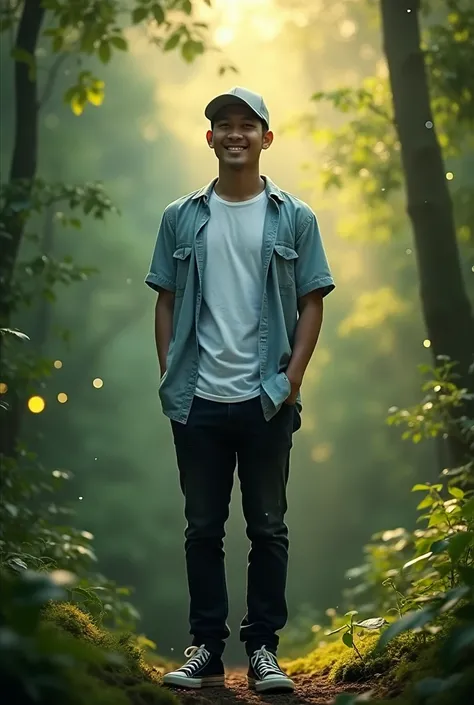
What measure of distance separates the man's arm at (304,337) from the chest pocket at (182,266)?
1.42 feet

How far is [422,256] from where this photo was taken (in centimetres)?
625

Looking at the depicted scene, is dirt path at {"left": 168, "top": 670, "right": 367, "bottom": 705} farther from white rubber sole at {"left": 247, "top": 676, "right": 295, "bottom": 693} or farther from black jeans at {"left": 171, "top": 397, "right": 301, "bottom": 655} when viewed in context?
black jeans at {"left": 171, "top": 397, "right": 301, "bottom": 655}

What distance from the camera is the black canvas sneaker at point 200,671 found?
3.61 m

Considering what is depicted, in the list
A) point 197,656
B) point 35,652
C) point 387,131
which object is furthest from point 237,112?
point 387,131

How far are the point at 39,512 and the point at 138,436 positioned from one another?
64.2 ft

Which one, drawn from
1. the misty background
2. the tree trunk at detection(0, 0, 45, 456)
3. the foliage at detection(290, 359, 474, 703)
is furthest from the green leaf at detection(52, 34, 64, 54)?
the misty background

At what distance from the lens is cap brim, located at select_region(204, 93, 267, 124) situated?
3.75 m

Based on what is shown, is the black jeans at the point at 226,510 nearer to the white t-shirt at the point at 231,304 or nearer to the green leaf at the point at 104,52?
the white t-shirt at the point at 231,304

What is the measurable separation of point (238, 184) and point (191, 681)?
177 centimetres

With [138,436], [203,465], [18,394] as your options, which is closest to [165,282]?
[203,465]

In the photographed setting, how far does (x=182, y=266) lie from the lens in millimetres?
3863

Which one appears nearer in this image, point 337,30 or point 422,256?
point 422,256

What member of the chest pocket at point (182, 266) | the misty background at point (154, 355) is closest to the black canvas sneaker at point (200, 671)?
the chest pocket at point (182, 266)

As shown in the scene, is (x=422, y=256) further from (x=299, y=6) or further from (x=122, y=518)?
(x=122, y=518)
